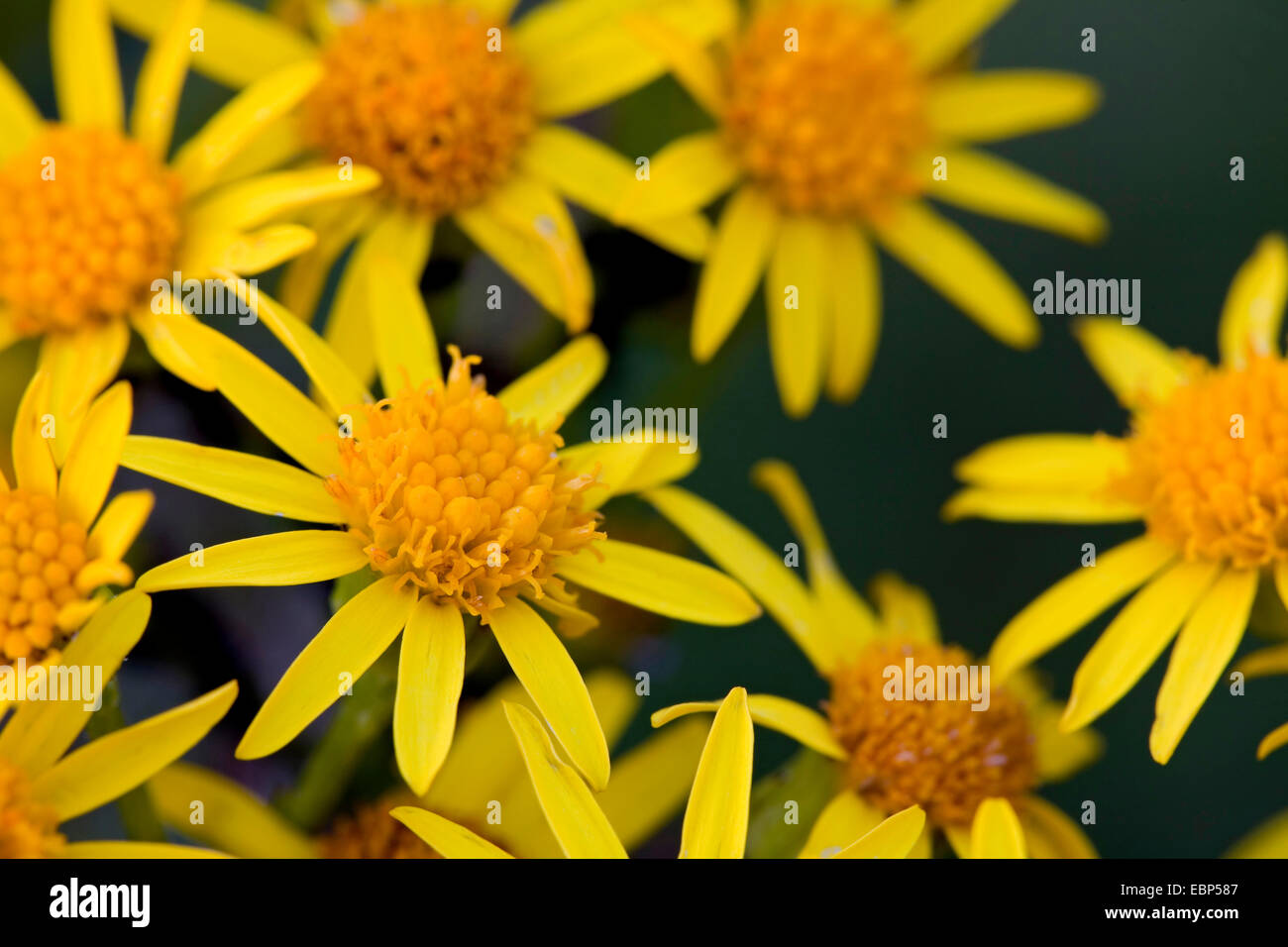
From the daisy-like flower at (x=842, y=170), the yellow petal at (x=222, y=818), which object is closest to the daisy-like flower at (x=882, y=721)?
the daisy-like flower at (x=842, y=170)

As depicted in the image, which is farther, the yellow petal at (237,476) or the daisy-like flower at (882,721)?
the daisy-like flower at (882,721)

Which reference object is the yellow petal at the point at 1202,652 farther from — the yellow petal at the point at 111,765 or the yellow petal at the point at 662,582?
the yellow petal at the point at 111,765

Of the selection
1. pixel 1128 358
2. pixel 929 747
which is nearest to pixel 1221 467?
pixel 1128 358

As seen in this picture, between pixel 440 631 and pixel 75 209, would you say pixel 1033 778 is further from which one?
pixel 75 209

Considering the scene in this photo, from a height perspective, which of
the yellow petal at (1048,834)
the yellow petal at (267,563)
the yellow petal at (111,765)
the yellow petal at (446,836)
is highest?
the yellow petal at (267,563)

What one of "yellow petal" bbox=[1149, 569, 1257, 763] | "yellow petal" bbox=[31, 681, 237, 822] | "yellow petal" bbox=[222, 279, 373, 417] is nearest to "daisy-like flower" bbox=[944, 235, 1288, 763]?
"yellow petal" bbox=[1149, 569, 1257, 763]
